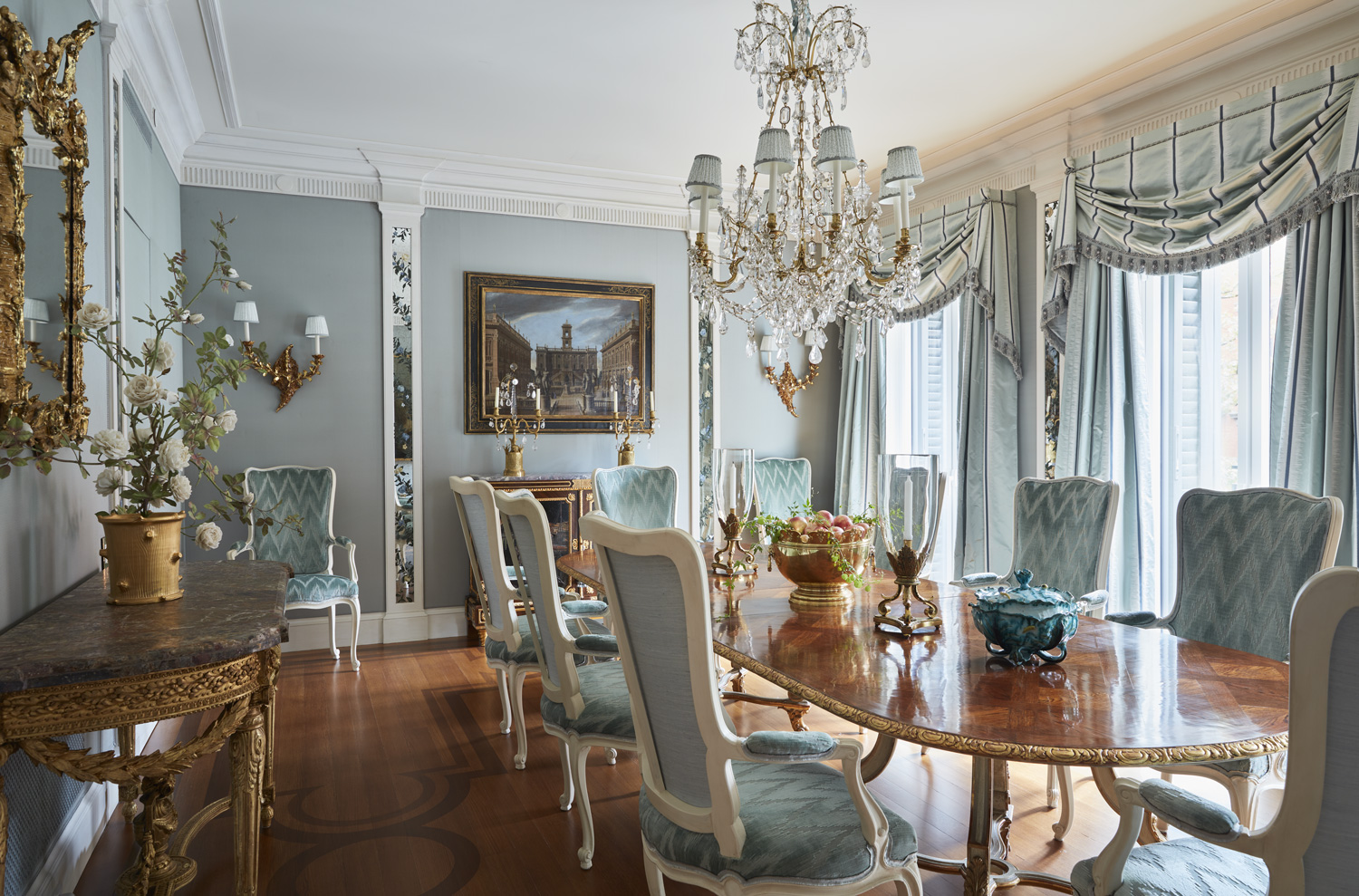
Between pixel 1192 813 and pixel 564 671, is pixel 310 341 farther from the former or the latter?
pixel 1192 813

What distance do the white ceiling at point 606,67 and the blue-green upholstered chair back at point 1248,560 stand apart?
6.50ft

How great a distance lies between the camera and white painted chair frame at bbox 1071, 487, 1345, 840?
6.45ft

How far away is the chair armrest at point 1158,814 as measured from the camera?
1232 mm

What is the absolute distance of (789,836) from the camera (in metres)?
1.57

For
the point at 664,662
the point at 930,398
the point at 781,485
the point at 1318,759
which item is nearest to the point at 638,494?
the point at 781,485

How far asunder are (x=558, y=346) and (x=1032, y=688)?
4186 mm

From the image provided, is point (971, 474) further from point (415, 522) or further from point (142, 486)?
point (142, 486)

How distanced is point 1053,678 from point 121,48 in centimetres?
371

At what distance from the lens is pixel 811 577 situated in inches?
98.7

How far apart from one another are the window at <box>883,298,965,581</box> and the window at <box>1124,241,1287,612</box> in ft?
3.93

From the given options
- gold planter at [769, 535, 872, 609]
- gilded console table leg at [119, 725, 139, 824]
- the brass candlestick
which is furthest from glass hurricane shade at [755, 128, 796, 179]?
gilded console table leg at [119, 725, 139, 824]

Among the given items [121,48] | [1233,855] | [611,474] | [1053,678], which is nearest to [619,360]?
[611,474]

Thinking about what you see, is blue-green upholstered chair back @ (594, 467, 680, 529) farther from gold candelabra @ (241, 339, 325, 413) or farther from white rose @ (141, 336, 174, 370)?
white rose @ (141, 336, 174, 370)

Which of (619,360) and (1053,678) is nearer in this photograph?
(1053,678)
